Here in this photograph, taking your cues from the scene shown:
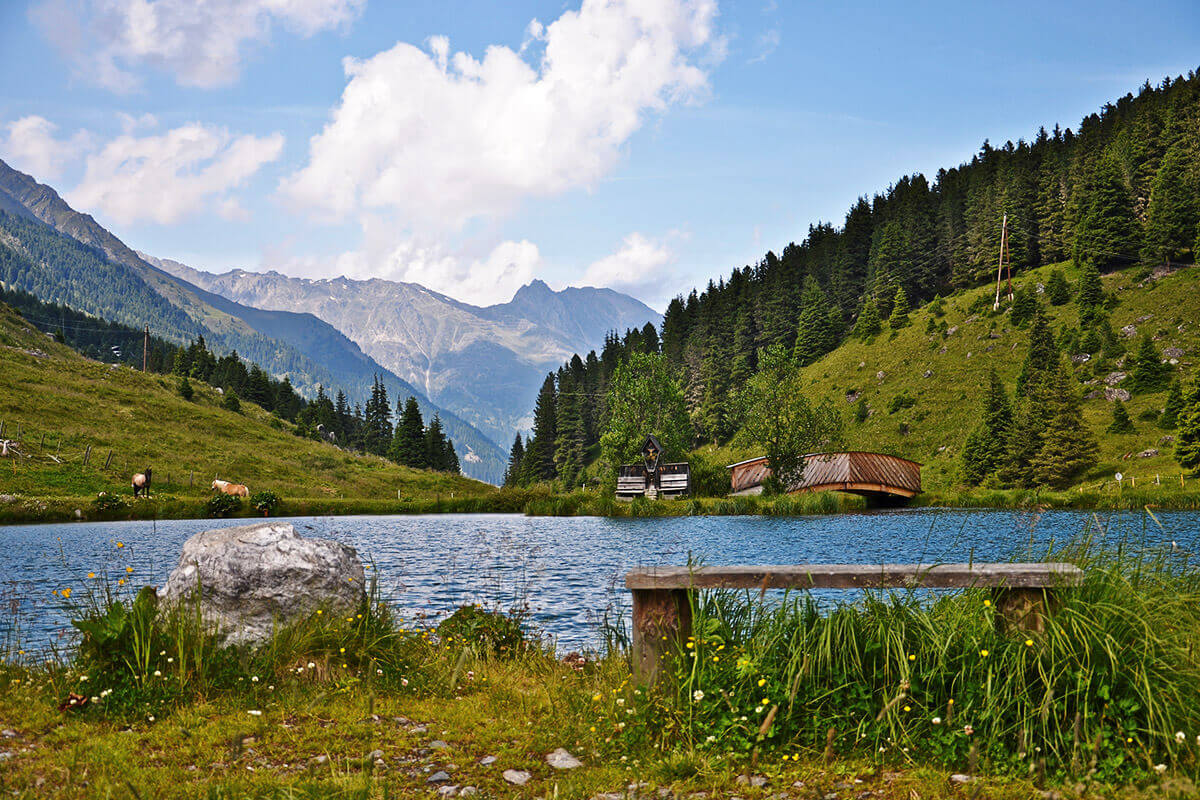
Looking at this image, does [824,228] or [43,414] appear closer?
[43,414]

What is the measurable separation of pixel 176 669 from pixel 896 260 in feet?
437

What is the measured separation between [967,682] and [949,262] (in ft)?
438

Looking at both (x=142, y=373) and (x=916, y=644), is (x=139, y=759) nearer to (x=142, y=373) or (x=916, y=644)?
(x=916, y=644)

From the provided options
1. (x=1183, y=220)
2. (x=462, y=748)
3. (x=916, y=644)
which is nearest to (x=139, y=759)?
(x=462, y=748)

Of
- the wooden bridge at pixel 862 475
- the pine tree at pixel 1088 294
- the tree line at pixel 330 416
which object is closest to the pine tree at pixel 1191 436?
the wooden bridge at pixel 862 475

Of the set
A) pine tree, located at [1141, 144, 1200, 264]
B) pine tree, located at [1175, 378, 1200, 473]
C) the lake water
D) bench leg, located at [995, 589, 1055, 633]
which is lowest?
the lake water

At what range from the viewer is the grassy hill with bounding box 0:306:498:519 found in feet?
185

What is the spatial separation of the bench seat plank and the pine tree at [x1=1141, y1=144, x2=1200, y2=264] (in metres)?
101

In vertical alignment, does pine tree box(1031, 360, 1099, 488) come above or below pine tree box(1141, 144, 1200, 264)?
below

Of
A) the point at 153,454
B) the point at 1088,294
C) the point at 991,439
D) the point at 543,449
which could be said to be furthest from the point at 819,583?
the point at 543,449

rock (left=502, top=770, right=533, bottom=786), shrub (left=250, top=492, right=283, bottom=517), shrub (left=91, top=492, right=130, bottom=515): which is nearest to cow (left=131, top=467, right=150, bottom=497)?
shrub (left=91, top=492, right=130, bottom=515)

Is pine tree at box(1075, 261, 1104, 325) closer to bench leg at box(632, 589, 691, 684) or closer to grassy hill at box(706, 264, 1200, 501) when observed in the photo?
grassy hill at box(706, 264, 1200, 501)

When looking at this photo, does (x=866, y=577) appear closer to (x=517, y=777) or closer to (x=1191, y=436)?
(x=517, y=777)

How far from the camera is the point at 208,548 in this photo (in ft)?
28.4
